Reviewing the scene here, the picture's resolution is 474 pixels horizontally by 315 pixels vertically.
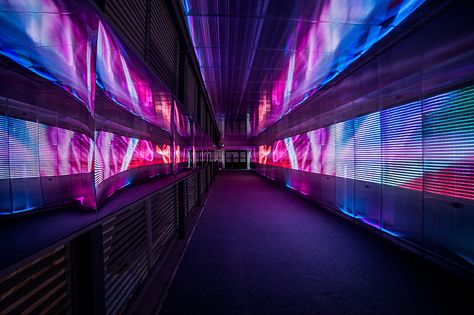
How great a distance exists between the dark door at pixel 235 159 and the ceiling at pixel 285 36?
15889mm

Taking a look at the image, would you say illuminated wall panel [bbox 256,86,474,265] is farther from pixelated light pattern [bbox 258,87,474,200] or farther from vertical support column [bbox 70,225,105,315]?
vertical support column [bbox 70,225,105,315]

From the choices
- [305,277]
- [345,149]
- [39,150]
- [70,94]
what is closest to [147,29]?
[70,94]

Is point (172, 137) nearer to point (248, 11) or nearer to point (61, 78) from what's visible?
point (61, 78)

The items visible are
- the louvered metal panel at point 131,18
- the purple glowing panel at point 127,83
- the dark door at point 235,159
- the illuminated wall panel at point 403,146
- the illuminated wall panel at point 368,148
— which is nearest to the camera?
the purple glowing panel at point 127,83

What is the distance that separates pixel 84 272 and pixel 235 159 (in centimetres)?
2116

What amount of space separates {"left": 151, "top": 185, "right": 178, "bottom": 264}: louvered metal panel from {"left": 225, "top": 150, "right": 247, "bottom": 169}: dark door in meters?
18.6

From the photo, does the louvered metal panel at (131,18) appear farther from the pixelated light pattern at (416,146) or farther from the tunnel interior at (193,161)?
the pixelated light pattern at (416,146)

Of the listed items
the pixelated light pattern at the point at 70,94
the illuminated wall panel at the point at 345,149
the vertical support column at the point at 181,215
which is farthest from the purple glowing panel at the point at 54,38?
the illuminated wall panel at the point at 345,149

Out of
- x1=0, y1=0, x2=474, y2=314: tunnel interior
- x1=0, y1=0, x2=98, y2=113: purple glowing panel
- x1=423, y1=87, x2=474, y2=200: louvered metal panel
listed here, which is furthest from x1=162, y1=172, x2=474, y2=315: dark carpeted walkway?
x1=0, y1=0, x2=98, y2=113: purple glowing panel

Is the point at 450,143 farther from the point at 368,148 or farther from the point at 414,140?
the point at 368,148

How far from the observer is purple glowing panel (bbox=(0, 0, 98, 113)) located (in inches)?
41.0

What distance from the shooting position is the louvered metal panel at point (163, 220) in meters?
2.67

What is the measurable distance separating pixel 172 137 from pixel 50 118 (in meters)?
1.80

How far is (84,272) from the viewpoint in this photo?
1.25m
